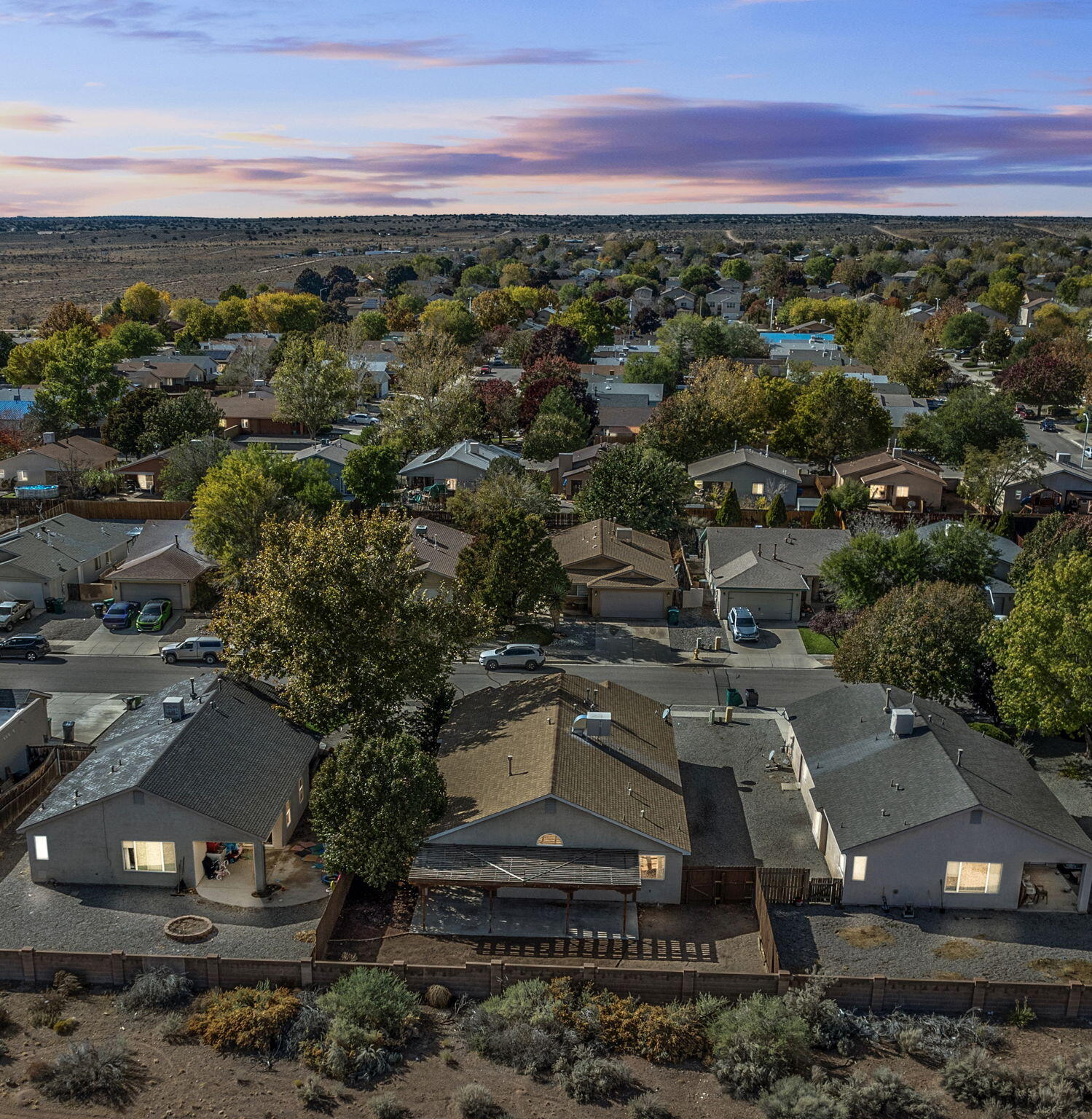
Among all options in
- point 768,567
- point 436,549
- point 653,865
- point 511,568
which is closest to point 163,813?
point 653,865

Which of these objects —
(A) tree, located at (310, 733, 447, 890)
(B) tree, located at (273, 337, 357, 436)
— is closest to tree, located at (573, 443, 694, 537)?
(A) tree, located at (310, 733, 447, 890)

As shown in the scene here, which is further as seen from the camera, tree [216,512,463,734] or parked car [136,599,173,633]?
parked car [136,599,173,633]

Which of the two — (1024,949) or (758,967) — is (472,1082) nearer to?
(758,967)

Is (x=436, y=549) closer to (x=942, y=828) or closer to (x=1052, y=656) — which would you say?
(x=1052, y=656)

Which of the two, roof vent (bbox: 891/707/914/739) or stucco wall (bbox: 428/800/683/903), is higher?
roof vent (bbox: 891/707/914/739)

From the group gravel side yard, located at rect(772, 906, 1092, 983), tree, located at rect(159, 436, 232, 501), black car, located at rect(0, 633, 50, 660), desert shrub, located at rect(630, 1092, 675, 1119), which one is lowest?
gravel side yard, located at rect(772, 906, 1092, 983)

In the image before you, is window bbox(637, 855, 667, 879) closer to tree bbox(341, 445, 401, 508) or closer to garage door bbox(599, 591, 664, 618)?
garage door bbox(599, 591, 664, 618)
